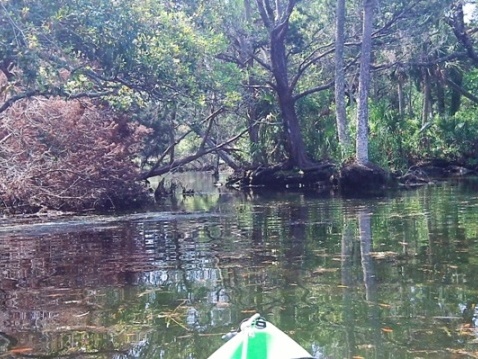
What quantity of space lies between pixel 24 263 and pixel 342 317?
20.6 ft

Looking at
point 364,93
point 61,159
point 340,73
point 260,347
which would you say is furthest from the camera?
point 340,73

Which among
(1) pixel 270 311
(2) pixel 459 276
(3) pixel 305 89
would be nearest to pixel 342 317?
(1) pixel 270 311

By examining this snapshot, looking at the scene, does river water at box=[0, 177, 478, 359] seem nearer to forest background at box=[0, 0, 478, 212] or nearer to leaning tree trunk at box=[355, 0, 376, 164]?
forest background at box=[0, 0, 478, 212]

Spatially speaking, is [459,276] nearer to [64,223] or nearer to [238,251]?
[238,251]

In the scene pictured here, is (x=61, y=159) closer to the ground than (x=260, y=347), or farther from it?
farther from it

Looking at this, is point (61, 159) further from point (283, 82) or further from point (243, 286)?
point (243, 286)

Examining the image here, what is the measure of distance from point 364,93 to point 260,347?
80.4 feet

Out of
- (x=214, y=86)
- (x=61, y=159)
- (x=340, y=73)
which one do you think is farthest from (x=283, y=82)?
(x=61, y=159)

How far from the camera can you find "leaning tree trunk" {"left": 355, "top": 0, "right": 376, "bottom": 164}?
86.0ft

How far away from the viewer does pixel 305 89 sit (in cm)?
3253

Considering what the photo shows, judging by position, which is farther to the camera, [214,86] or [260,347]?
[214,86]

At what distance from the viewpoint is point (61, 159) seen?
21.0 metres

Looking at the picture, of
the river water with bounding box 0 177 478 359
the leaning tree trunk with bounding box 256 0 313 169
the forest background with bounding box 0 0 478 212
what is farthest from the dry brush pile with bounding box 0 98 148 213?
the leaning tree trunk with bounding box 256 0 313 169

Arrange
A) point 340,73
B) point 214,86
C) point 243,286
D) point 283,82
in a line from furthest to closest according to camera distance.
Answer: point 283,82 < point 340,73 < point 214,86 < point 243,286
